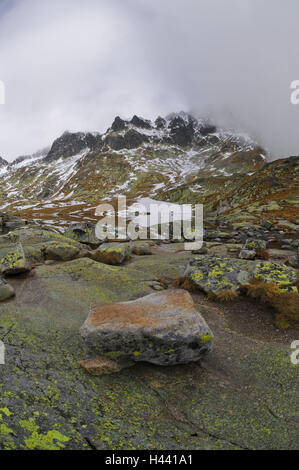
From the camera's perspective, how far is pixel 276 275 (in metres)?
14.0

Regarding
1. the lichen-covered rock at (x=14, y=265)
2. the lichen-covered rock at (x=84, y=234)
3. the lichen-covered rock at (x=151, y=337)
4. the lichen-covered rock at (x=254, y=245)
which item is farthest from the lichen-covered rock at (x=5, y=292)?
the lichen-covered rock at (x=84, y=234)

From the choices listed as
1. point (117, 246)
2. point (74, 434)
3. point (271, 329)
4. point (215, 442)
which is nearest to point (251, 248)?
point (117, 246)

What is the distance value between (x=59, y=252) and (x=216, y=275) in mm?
12770

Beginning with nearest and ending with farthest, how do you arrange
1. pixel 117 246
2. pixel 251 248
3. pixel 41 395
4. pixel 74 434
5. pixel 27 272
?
pixel 74 434
pixel 41 395
pixel 27 272
pixel 117 246
pixel 251 248

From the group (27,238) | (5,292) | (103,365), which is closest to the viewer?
(103,365)

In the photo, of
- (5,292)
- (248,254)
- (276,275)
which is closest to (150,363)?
(5,292)

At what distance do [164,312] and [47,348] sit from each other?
4.28 m

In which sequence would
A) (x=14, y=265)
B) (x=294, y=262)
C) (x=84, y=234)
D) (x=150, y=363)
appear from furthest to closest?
1. (x=84, y=234)
2. (x=294, y=262)
3. (x=14, y=265)
4. (x=150, y=363)

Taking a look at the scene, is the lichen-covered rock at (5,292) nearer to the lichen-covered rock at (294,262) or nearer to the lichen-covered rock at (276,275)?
the lichen-covered rock at (276,275)

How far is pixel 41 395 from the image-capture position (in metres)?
6.14

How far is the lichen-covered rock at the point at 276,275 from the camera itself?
13.2 meters

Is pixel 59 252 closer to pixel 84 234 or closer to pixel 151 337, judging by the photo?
pixel 151 337

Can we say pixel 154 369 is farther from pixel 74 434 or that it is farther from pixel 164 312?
pixel 74 434

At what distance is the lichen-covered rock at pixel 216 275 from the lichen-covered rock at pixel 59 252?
32.9 feet
